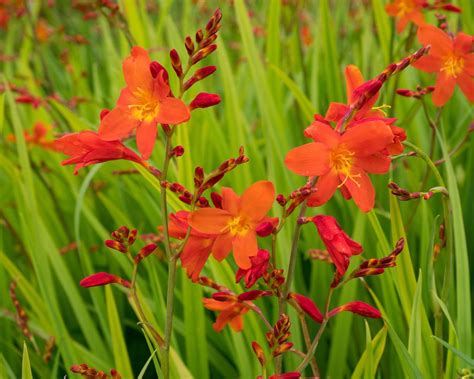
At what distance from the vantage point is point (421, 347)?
1.17 metres

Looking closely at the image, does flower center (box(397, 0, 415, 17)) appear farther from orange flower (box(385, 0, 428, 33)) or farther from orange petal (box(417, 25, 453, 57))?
orange petal (box(417, 25, 453, 57))

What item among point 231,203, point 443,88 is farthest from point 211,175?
point 443,88

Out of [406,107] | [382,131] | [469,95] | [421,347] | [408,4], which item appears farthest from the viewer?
[406,107]

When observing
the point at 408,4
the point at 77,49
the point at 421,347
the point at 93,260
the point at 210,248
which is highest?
the point at 77,49

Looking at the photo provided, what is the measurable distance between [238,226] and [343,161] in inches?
6.4

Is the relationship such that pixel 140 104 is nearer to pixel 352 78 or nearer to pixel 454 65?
pixel 352 78

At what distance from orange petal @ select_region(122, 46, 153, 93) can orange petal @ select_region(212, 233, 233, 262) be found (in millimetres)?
232

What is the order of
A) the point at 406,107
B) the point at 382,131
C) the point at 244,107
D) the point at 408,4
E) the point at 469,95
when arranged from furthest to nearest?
the point at 244,107
the point at 406,107
the point at 408,4
the point at 469,95
the point at 382,131

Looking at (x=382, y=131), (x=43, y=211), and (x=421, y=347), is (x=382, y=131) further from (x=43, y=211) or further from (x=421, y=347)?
(x=43, y=211)

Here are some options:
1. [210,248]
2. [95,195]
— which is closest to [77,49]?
[95,195]

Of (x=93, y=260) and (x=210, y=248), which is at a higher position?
(x=210, y=248)

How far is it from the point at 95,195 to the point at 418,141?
36.8 inches

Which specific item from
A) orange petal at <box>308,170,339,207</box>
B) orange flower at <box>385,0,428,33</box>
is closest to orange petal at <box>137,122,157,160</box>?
orange petal at <box>308,170,339,207</box>

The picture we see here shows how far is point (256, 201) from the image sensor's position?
0.95m
